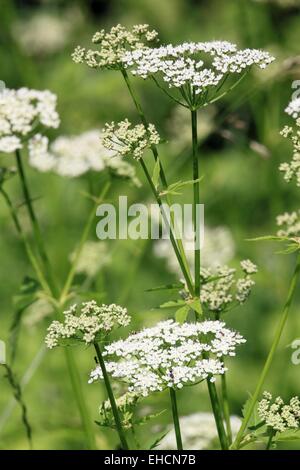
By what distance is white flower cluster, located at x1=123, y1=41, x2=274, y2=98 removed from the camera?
3.40m

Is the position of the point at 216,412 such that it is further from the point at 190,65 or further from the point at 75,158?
the point at 75,158

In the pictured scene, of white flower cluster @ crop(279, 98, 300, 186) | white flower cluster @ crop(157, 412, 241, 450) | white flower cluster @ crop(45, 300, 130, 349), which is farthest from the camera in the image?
white flower cluster @ crop(157, 412, 241, 450)

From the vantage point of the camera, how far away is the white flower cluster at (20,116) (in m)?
4.23

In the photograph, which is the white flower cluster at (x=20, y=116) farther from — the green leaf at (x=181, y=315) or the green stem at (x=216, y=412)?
the green stem at (x=216, y=412)

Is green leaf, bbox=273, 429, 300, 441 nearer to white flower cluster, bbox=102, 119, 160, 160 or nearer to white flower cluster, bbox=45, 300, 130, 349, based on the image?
white flower cluster, bbox=45, 300, 130, 349

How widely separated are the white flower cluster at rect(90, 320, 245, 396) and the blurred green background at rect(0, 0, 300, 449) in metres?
1.49

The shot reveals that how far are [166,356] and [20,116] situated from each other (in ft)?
5.48

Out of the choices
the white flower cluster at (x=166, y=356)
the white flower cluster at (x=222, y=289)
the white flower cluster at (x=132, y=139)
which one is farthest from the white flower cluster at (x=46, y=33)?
the white flower cluster at (x=166, y=356)

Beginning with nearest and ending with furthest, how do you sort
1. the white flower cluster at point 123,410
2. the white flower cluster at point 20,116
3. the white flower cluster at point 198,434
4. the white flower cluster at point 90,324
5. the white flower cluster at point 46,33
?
the white flower cluster at point 90,324, the white flower cluster at point 123,410, the white flower cluster at point 20,116, the white flower cluster at point 198,434, the white flower cluster at point 46,33

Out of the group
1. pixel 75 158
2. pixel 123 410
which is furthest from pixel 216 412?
pixel 75 158

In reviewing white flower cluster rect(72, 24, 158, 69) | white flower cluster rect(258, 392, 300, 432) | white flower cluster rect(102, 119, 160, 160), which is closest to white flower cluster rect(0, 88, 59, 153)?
white flower cluster rect(72, 24, 158, 69)

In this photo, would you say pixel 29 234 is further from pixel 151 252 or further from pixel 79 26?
pixel 79 26

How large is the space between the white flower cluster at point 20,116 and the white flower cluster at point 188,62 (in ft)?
2.95

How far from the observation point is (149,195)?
8711mm
